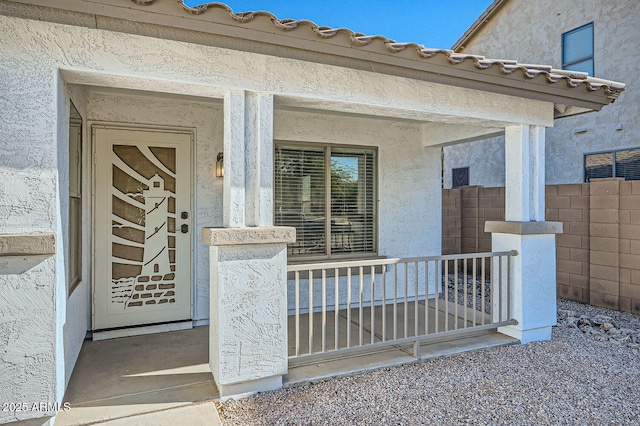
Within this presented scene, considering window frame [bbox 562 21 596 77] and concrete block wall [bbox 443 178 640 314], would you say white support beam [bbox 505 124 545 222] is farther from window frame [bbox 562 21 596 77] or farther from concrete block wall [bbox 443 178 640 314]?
window frame [bbox 562 21 596 77]

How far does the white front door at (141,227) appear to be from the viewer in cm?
441

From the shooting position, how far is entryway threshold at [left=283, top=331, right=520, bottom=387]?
11.6 feet

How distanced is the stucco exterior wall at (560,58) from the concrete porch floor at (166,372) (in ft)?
19.4

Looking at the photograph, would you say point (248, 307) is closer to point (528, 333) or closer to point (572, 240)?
point (528, 333)

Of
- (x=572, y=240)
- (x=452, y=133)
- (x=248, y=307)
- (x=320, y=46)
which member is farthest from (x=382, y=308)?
(x=572, y=240)

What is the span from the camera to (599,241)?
6.08 meters

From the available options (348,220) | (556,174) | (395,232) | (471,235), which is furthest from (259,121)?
(556,174)

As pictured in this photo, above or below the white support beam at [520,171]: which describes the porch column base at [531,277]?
below

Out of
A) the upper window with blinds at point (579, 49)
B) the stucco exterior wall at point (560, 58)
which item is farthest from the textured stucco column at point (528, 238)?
the upper window with blinds at point (579, 49)

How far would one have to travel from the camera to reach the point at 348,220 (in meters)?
5.75

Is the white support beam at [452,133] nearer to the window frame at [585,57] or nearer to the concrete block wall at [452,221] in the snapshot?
the concrete block wall at [452,221]

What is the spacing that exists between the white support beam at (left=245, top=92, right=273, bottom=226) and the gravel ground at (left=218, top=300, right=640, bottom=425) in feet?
4.75

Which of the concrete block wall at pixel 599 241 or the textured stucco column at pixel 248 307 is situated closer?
the textured stucco column at pixel 248 307

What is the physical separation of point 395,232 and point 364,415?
3383mm
